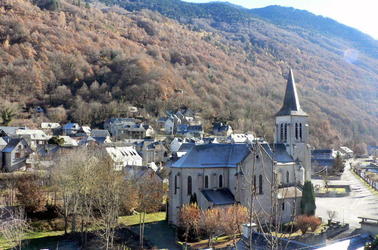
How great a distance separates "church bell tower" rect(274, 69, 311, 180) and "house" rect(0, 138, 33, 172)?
30871 mm

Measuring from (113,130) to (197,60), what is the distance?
104283mm

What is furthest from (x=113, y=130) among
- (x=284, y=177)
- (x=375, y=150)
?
(x=375, y=150)

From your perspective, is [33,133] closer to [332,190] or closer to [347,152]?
[332,190]

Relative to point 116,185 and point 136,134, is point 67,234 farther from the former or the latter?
point 136,134

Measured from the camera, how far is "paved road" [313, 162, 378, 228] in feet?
128

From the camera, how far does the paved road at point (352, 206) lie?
38969 mm

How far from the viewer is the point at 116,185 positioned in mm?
33094

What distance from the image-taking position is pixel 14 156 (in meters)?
51.3

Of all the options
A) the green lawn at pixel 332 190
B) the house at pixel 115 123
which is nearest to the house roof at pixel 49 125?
the house at pixel 115 123

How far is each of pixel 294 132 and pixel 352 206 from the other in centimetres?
1100

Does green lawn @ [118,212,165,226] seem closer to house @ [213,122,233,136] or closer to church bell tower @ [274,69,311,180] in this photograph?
church bell tower @ [274,69,311,180]

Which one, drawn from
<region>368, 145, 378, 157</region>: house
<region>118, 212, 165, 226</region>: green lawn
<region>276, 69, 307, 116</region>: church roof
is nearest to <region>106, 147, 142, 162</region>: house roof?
<region>118, 212, 165, 226</region>: green lawn

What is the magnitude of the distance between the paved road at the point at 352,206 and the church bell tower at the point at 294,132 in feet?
15.2

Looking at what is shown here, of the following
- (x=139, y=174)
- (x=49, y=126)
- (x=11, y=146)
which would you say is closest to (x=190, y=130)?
(x=49, y=126)
